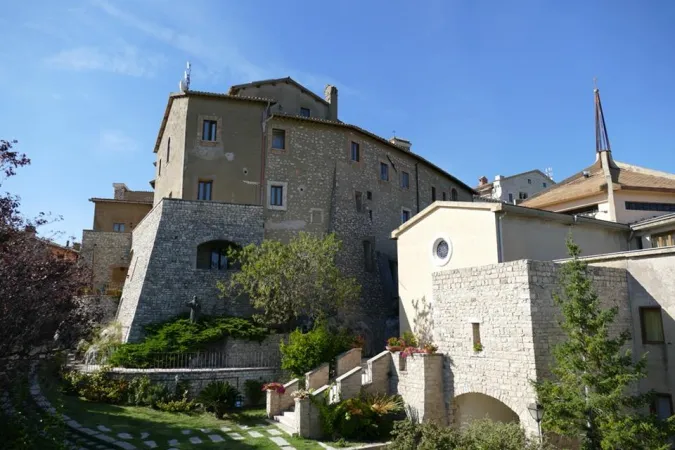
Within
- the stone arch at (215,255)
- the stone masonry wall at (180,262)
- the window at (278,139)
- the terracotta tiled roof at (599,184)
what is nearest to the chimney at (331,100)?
the window at (278,139)

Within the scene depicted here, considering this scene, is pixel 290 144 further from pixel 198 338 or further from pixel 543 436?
pixel 543 436

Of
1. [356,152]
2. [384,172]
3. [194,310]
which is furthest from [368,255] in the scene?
[194,310]

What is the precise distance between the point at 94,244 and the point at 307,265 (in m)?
18.7

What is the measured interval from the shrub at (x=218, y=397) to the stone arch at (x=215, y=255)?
7872mm

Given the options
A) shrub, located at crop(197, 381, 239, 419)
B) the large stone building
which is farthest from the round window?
shrub, located at crop(197, 381, 239, 419)

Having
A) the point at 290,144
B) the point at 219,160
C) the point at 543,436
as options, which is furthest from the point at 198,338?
the point at 543,436

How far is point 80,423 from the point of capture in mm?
14742

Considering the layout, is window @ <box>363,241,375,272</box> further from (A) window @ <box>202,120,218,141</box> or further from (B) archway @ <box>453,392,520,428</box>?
(B) archway @ <box>453,392,520,428</box>

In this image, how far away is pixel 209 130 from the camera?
26531 millimetres

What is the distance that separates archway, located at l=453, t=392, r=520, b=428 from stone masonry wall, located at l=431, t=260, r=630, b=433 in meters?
0.26

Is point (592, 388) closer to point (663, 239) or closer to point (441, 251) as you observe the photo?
point (441, 251)

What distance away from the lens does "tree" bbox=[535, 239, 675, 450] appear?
10195 mm

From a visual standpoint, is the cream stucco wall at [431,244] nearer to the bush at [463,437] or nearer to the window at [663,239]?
the bush at [463,437]

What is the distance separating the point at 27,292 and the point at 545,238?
15313 mm
